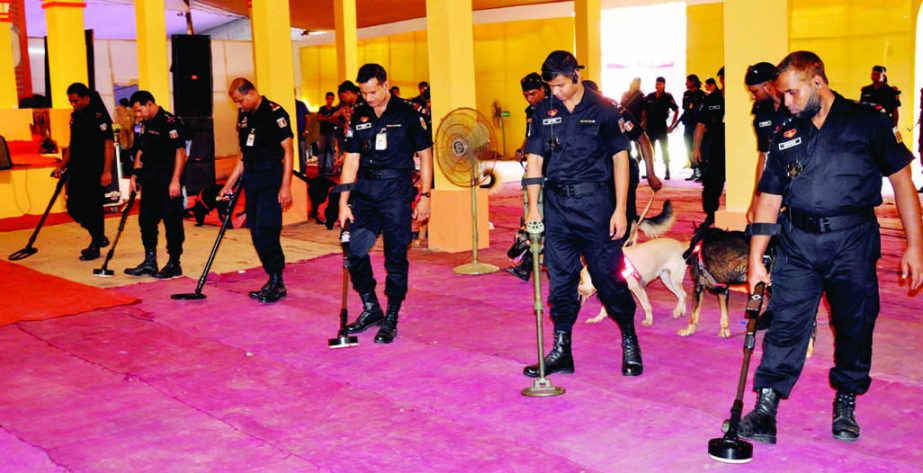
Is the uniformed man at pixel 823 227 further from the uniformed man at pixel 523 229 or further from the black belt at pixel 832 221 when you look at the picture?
the uniformed man at pixel 523 229

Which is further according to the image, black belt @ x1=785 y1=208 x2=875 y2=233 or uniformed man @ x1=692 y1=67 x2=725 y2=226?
uniformed man @ x1=692 y1=67 x2=725 y2=226

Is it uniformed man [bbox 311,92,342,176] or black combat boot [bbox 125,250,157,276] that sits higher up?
uniformed man [bbox 311,92,342,176]

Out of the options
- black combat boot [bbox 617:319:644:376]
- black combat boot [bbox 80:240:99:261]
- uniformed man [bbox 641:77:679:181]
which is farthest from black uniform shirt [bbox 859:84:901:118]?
black combat boot [bbox 80:240:99:261]

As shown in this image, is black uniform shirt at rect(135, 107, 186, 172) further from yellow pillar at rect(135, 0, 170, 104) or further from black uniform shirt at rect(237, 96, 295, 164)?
yellow pillar at rect(135, 0, 170, 104)

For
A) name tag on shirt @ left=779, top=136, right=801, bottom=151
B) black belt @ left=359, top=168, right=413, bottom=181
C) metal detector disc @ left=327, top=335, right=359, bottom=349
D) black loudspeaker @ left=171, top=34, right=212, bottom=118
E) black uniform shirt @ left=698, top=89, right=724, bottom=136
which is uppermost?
black loudspeaker @ left=171, top=34, right=212, bottom=118

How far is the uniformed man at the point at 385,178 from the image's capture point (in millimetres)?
7254

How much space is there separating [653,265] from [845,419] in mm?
2637

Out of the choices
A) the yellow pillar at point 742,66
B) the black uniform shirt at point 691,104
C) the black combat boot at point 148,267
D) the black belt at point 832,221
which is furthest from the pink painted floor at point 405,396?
the black uniform shirt at point 691,104

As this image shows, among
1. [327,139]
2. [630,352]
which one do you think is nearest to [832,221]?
[630,352]

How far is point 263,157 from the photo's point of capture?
343 inches

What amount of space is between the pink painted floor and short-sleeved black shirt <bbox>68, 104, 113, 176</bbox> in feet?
10.6

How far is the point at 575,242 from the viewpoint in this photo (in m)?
6.09

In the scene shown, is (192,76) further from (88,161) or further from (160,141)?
(160,141)

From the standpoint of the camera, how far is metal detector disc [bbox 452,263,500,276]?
9.91 m
